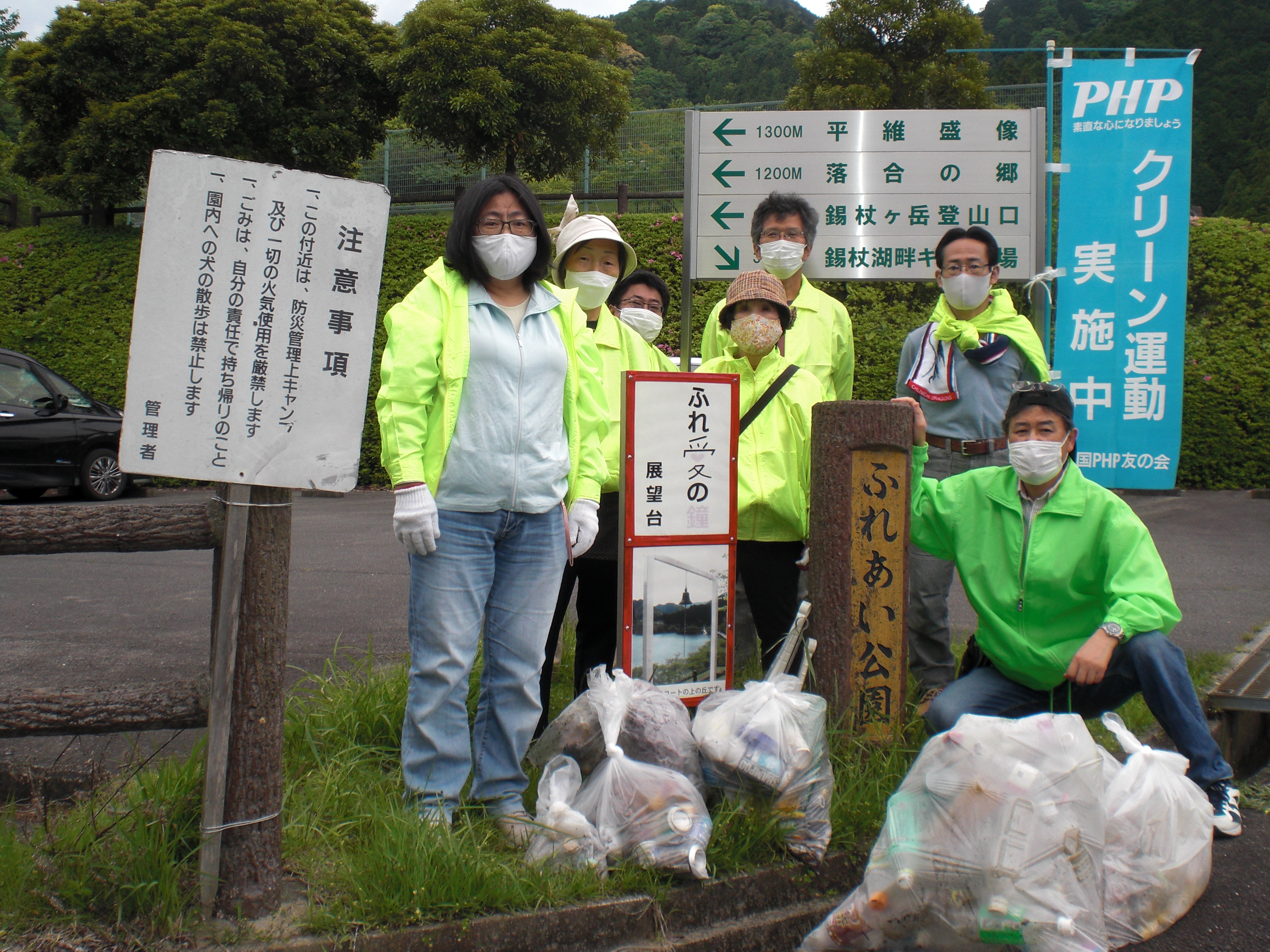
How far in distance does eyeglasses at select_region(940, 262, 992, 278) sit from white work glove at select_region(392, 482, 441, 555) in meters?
2.48

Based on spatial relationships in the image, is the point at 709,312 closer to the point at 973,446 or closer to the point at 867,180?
the point at 867,180

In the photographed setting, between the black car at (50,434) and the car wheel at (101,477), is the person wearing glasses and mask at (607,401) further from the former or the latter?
the car wheel at (101,477)

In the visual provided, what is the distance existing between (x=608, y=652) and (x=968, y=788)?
1639mm

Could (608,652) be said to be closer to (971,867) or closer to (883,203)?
(971,867)

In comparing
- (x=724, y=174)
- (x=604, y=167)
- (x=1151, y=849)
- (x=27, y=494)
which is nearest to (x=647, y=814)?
(x=1151, y=849)

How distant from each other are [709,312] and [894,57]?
719 centimetres

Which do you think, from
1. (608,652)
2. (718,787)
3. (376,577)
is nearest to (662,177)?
(376,577)

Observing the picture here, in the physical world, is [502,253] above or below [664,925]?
above

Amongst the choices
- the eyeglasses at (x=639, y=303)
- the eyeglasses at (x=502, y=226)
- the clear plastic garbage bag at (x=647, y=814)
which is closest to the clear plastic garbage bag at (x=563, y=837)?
the clear plastic garbage bag at (x=647, y=814)

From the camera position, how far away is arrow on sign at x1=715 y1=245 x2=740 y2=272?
179 inches

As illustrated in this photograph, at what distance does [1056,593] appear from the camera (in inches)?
119

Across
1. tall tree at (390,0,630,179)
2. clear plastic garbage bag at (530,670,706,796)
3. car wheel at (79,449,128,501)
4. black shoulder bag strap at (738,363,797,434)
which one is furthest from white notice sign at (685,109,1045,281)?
tall tree at (390,0,630,179)

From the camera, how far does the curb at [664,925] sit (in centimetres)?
221

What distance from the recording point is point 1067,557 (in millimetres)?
2998
